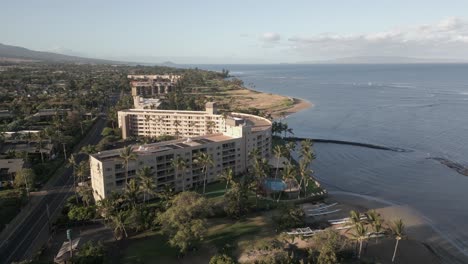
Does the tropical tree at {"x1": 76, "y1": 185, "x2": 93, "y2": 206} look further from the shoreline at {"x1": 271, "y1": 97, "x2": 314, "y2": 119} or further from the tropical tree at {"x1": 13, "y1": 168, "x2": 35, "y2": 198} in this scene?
the shoreline at {"x1": 271, "y1": 97, "x2": 314, "y2": 119}

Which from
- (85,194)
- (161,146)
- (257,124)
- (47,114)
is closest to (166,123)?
(257,124)

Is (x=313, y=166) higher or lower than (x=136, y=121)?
lower

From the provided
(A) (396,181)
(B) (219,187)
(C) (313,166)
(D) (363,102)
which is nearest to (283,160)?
(C) (313,166)

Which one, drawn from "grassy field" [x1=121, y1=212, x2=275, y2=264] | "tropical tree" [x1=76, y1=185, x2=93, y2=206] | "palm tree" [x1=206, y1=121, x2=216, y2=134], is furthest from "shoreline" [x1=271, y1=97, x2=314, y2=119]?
"tropical tree" [x1=76, y1=185, x2=93, y2=206]

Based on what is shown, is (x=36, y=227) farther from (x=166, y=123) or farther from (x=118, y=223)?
(x=166, y=123)

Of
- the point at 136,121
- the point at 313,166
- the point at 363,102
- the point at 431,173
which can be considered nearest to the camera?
the point at 431,173

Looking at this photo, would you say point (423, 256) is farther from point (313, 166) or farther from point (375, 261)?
point (313, 166)
